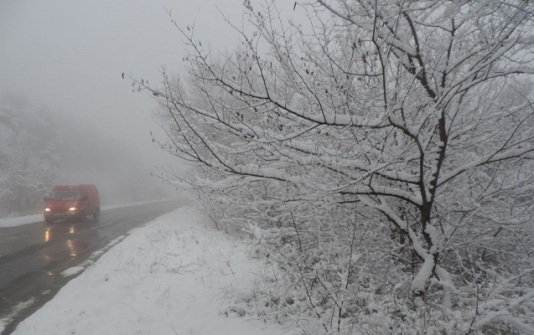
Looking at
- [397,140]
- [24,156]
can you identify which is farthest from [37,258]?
[24,156]

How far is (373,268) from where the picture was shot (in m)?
4.60

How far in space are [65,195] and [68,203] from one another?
95 cm

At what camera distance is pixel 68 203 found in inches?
578

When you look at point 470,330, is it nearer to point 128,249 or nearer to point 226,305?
point 226,305

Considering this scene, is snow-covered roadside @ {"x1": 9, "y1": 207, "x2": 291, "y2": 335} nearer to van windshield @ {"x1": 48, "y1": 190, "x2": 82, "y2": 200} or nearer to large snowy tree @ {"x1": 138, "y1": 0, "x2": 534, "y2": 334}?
large snowy tree @ {"x1": 138, "y1": 0, "x2": 534, "y2": 334}

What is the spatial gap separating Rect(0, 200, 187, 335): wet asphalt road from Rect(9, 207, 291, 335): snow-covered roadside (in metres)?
0.38

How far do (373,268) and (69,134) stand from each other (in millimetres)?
71051

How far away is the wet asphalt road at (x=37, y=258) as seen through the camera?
4883mm

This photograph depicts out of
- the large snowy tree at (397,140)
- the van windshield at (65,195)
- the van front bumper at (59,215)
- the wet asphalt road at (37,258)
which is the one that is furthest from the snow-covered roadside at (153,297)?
the van windshield at (65,195)

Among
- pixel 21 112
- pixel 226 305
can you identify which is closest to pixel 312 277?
pixel 226 305

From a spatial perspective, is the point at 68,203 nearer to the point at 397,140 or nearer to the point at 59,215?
the point at 59,215

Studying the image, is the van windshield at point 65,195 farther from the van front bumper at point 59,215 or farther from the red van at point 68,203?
the van front bumper at point 59,215

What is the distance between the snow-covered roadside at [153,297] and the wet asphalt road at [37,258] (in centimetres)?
38

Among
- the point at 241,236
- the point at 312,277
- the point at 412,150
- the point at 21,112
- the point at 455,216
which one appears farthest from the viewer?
the point at 21,112
